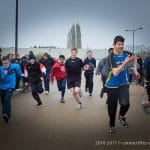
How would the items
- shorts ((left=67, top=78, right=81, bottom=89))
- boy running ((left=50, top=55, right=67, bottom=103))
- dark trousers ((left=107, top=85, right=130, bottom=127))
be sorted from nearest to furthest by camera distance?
dark trousers ((left=107, top=85, right=130, bottom=127)) → shorts ((left=67, top=78, right=81, bottom=89)) → boy running ((left=50, top=55, right=67, bottom=103))

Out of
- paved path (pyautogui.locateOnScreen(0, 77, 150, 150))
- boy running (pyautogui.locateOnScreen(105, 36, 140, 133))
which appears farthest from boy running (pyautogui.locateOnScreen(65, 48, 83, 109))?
boy running (pyautogui.locateOnScreen(105, 36, 140, 133))

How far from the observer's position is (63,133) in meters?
7.99

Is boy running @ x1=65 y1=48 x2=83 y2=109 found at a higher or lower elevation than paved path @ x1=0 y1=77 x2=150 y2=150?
higher

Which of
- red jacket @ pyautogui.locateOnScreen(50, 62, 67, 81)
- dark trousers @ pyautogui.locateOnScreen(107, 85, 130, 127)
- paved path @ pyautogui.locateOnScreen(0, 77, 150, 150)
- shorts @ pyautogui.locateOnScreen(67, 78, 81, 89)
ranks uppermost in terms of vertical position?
red jacket @ pyautogui.locateOnScreen(50, 62, 67, 81)

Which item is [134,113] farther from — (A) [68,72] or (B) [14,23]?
(B) [14,23]

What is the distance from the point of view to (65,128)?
27.8 ft

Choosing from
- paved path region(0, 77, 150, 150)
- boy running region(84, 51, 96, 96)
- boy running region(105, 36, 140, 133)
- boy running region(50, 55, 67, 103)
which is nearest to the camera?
paved path region(0, 77, 150, 150)

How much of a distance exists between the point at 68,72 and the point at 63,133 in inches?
149

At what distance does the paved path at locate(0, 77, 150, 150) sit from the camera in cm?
709

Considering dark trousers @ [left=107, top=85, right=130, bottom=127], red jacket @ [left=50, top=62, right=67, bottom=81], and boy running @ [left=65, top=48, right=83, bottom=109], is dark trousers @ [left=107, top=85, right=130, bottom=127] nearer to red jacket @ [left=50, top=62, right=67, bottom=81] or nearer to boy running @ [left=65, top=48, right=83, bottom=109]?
boy running @ [left=65, top=48, right=83, bottom=109]

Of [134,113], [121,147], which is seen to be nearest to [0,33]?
[134,113]

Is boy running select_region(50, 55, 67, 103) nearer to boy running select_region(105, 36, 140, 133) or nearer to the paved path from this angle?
the paved path

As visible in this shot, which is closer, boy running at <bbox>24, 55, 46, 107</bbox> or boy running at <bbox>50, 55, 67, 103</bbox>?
boy running at <bbox>24, 55, 46, 107</bbox>

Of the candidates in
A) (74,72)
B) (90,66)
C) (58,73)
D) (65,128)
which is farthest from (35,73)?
(65,128)
